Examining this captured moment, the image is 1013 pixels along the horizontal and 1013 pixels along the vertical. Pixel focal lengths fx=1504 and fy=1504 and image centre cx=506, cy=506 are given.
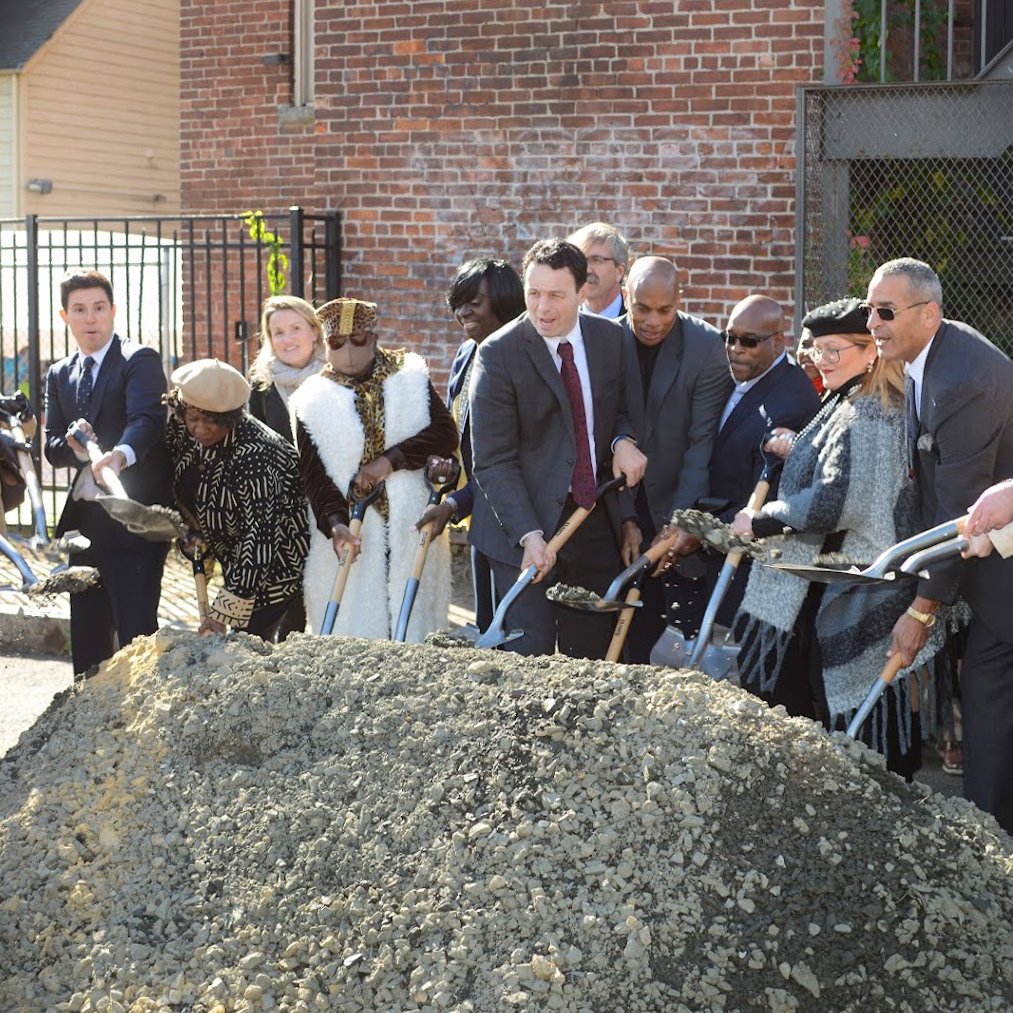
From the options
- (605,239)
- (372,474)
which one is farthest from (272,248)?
(372,474)

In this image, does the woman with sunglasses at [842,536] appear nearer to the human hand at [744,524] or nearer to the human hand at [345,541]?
the human hand at [744,524]

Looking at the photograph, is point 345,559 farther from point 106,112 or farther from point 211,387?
point 106,112

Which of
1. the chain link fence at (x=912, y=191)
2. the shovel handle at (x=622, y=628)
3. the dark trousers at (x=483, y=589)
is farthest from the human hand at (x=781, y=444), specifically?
the chain link fence at (x=912, y=191)

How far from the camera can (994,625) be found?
4.34m

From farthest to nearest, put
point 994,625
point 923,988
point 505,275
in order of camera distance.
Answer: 1. point 505,275
2. point 994,625
3. point 923,988

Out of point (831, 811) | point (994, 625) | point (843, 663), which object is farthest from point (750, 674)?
point (831, 811)

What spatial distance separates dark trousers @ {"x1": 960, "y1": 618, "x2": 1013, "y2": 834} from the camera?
4.36 metres

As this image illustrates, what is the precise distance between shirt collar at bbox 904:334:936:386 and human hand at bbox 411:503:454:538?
1923mm

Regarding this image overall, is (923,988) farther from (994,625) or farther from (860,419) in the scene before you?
(860,419)

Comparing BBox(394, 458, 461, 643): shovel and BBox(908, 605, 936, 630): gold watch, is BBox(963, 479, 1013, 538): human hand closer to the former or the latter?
BBox(908, 605, 936, 630): gold watch

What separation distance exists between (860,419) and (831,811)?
1.74 metres

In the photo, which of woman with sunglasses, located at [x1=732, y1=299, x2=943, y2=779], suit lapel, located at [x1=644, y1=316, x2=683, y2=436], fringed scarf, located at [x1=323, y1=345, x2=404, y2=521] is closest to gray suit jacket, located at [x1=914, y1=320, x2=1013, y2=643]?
woman with sunglasses, located at [x1=732, y1=299, x2=943, y2=779]

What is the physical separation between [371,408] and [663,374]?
113cm

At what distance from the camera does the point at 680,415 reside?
18.1 feet
